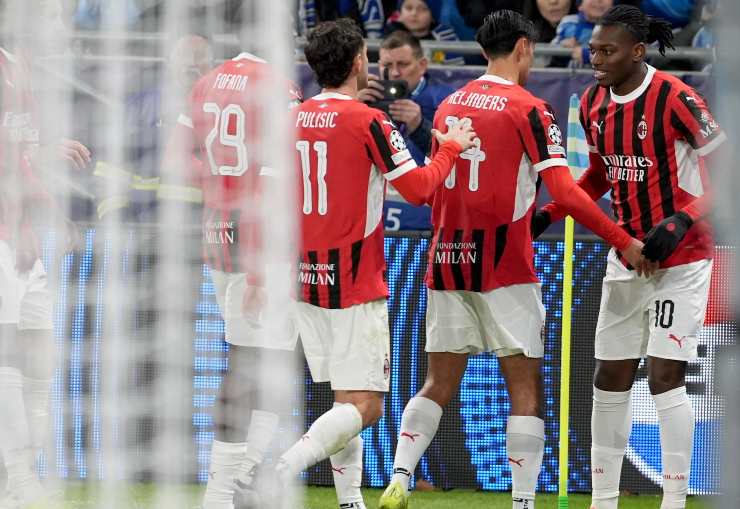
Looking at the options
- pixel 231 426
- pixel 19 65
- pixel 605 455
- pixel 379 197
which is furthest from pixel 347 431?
pixel 19 65

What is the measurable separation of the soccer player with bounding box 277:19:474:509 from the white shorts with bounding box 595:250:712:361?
914mm

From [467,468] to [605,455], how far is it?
985 millimetres

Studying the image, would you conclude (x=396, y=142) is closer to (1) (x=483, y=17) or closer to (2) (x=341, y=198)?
(2) (x=341, y=198)

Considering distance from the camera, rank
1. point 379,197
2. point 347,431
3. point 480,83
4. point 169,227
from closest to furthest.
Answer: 1. point 169,227
2. point 347,431
3. point 379,197
4. point 480,83

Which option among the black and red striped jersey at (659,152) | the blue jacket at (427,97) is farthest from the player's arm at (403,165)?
the blue jacket at (427,97)

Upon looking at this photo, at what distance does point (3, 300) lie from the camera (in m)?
4.17

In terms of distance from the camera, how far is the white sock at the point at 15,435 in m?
4.03

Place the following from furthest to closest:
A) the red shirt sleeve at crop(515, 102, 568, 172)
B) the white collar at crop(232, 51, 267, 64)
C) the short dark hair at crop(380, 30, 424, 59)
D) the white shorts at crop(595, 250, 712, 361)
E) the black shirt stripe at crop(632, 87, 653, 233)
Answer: the short dark hair at crop(380, 30, 424, 59) → the black shirt stripe at crop(632, 87, 653, 233) → the white shorts at crop(595, 250, 712, 361) → the red shirt sleeve at crop(515, 102, 568, 172) → the white collar at crop(232, 51, 267, 64)

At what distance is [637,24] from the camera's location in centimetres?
453

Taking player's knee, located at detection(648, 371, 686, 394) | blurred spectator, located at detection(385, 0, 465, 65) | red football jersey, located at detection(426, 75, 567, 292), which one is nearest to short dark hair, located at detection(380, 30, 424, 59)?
blurred spectator, located at detection(385, 0, 465, 65)

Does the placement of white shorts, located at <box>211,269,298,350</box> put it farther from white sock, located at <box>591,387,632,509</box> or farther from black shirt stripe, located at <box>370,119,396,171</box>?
white sock, located at <box>591,387,632,509</box>

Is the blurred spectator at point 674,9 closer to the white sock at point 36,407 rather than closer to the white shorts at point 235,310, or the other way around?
the white shorts at point 235,310

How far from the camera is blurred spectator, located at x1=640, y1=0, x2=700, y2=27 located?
7.07 metres

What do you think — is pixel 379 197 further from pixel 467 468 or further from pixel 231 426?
pixel 467 468
